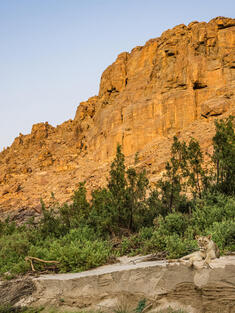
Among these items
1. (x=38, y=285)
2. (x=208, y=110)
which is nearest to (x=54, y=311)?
(x=38, y=285)

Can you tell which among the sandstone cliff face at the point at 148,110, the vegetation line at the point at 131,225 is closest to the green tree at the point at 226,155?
the vegetation line at the point at 131,225

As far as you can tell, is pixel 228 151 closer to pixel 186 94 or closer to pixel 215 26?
pixel 186 94

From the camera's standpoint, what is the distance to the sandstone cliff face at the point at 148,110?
138ft

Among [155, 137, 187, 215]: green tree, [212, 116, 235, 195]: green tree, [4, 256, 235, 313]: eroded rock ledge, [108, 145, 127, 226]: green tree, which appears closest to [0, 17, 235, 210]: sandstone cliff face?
[155, 137, 187, 215]: green tree

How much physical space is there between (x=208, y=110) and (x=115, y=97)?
852 inches

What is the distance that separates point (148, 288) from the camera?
6047mm

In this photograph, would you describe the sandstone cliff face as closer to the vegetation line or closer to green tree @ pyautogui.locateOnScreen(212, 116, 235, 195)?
the vegetation line

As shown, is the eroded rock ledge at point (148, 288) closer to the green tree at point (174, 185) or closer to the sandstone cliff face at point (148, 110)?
the green tree at point (174, 185)

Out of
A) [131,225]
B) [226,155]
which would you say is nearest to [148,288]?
[131,225]

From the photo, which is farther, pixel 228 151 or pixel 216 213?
pixel 228 151

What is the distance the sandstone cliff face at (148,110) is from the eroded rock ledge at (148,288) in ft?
89.1

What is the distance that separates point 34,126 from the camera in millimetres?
72938

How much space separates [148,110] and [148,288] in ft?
138

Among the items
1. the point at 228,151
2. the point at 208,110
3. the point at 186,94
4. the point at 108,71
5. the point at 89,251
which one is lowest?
the point at 89,251
